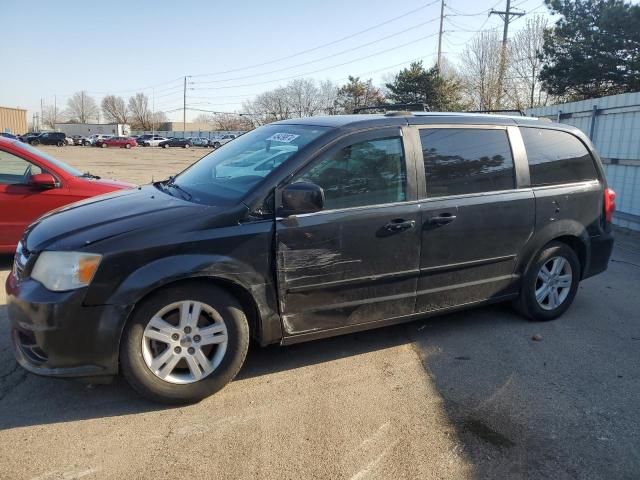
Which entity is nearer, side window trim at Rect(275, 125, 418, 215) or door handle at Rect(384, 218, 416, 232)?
side window trim at Rect(275, 125, 418, 215)

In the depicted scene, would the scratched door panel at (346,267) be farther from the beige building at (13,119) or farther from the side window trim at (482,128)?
the beige building at (13,119)

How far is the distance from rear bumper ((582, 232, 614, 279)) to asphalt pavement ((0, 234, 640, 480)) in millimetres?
857

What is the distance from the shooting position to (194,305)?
3154 mm

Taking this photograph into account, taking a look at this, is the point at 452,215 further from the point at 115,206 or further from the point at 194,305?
the point at 115,206

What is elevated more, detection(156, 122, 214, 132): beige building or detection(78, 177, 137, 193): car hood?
detection(156, 122, 214, 132): beige building

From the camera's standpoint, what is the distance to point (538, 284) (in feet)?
15.4

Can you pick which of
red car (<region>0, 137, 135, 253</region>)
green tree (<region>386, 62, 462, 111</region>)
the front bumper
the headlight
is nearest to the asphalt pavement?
the front bumper

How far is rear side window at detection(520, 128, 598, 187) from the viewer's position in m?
4.51

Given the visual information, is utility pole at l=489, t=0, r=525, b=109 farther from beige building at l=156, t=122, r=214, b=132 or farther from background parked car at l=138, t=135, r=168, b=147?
beige building at l=156, t=122, r=214, b=132

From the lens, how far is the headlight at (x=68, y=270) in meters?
2.92

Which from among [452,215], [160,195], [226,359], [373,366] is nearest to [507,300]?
[452,215]

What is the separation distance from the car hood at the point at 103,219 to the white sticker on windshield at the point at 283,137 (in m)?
0.89

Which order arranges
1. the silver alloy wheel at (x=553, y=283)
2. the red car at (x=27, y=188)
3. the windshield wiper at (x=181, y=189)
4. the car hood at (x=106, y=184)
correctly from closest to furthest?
the windshield wiper at (x=181, y=189)
the silver alloy wheel at (x=553, y=283)
the red car at (x=27, y=188)
the car hood at (x=106, y=184)

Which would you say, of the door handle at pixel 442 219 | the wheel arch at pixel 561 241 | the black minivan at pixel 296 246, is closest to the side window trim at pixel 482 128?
the black minivan at pixel 296 246
